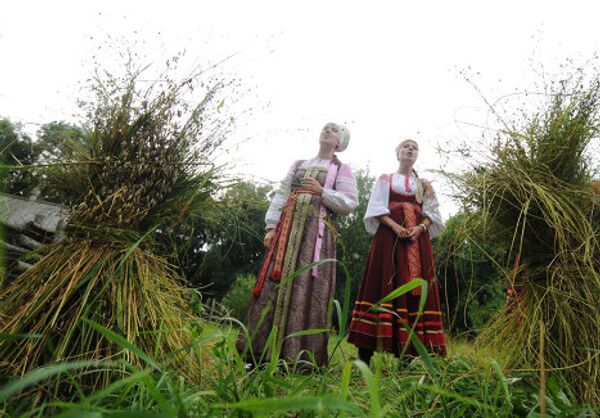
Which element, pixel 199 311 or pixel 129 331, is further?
pixel 199 311

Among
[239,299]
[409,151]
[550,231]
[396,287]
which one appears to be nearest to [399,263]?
[396,287]

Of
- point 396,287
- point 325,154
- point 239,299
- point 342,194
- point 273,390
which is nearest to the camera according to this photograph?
point 273,390

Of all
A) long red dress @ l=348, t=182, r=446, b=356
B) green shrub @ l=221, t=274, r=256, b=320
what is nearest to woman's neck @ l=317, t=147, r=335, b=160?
long red dress @ l=348, t=182, r=446, b=356

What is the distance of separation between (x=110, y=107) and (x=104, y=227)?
0.46 metres

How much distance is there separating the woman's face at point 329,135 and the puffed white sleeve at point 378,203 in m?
0.52

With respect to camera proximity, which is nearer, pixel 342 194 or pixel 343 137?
pixel 342 194

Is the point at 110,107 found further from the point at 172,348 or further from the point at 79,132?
the point at 172,348

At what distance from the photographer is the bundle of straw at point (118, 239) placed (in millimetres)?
1303

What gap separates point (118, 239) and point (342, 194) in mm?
2092

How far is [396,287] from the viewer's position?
3.19 m

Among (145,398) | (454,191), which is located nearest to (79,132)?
(145,398)

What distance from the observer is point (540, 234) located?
Answer: 1.56 meters

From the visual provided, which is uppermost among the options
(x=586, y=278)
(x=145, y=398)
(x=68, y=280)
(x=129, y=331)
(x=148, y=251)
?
(x=586, y=278)

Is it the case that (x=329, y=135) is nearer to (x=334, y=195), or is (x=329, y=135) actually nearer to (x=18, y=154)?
(x=334, y=195)
